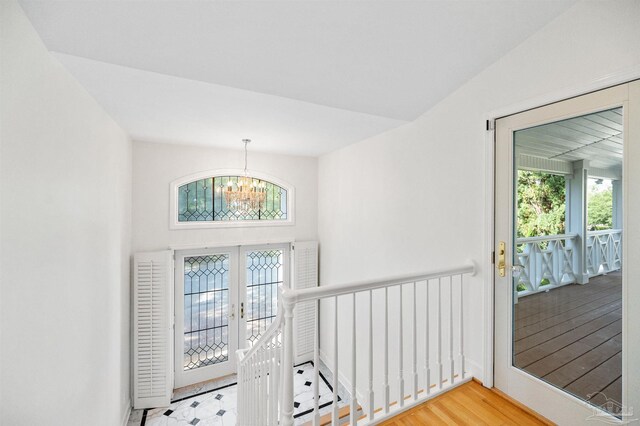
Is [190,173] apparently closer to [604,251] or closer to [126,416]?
[126,416]

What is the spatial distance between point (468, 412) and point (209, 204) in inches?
151

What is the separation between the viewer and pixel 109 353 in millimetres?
2707

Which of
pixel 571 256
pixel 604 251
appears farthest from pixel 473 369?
pixel 604 251

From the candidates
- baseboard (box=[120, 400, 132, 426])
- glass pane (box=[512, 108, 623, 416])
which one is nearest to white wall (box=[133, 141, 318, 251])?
baseboard (box=[120, 400, 132, 426])

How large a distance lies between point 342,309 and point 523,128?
303 cm

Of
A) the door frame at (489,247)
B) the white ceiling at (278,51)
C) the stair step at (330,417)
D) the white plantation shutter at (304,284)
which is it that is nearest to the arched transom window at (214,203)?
the white plantation shutter at (304,284)

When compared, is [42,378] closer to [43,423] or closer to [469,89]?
[43,423]

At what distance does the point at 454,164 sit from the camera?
7.86 ft

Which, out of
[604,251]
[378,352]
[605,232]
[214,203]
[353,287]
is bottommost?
[378,352]

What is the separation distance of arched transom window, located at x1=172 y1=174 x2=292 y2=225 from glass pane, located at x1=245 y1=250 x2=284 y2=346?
63cm

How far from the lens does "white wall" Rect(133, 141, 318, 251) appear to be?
375 cm

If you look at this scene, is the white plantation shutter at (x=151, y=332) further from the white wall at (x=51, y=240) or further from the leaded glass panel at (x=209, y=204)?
the white wall at (x=51, y=240)

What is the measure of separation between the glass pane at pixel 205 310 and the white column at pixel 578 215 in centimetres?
405

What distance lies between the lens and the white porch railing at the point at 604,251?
1.54 metres
